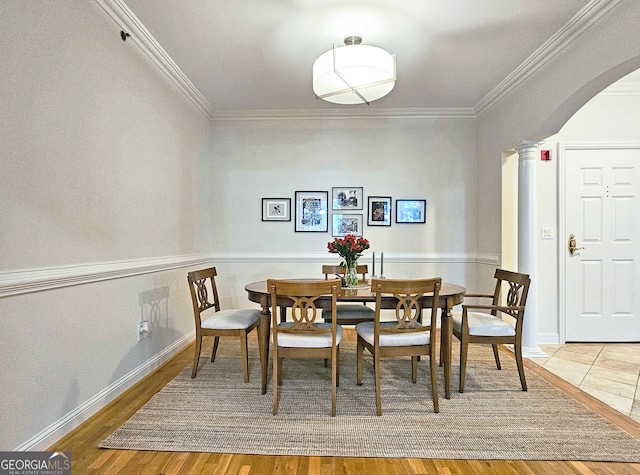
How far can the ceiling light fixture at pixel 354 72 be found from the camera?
8.00 ft

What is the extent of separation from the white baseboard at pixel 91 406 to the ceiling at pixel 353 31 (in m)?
2.57

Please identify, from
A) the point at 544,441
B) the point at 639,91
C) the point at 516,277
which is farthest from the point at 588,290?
the point at 544,441

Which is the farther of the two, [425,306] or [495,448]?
[425,306]

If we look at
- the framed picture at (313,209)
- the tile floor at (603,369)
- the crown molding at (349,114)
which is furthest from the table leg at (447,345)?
the crown molding at (349,114)

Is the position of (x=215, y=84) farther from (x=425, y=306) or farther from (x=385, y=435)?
(x=385, y=435)

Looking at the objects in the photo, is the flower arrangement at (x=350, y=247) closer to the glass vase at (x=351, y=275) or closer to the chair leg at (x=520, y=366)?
the glass vase at (x=351, y=275)

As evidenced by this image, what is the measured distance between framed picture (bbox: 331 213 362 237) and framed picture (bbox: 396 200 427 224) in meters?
0.49

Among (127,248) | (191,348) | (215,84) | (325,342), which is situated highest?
(215,84)

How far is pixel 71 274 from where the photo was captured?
2.04m

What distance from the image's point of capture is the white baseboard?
6.03ft

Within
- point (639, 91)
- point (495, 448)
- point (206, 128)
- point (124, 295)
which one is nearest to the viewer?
point (495, 448)

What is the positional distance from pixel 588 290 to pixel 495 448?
2.68 metres

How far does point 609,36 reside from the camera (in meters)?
2.38

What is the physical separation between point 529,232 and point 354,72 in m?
2.30
